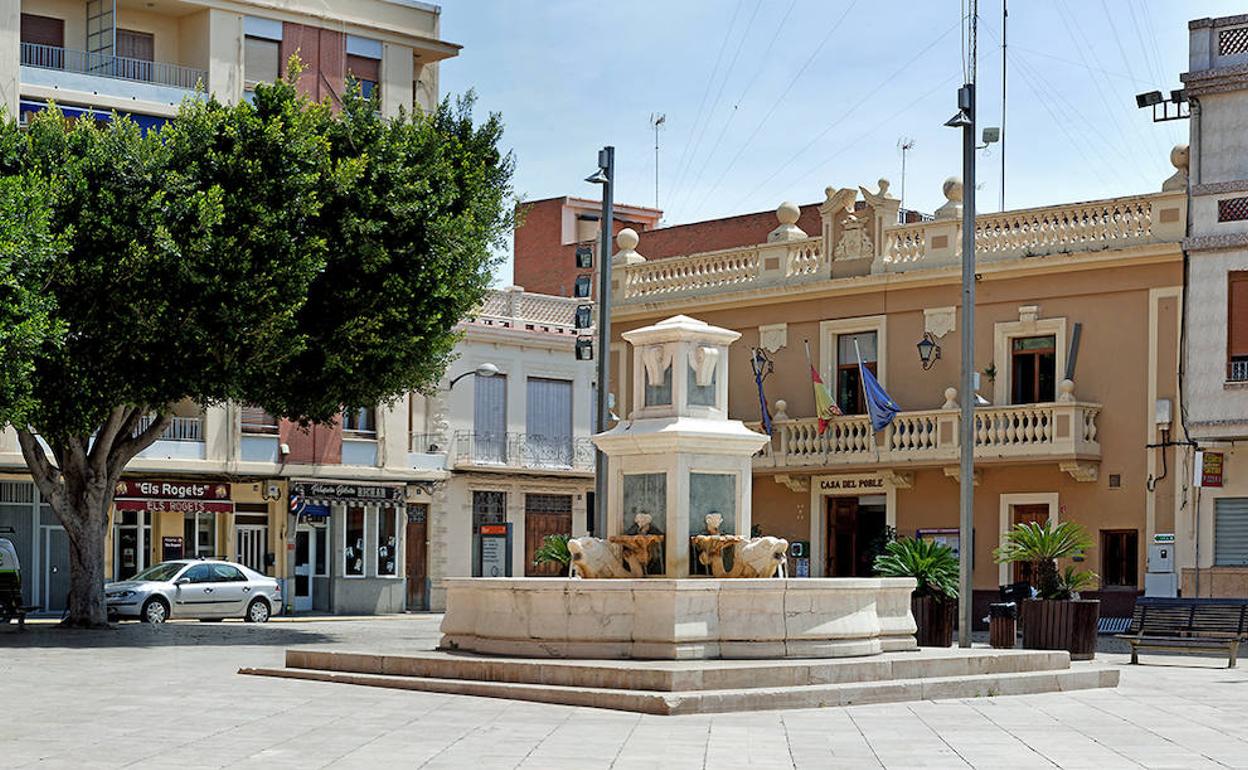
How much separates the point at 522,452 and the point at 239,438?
868cm

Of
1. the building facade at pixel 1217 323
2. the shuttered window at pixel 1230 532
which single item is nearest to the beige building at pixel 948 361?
the building facade at pixel 1217 323

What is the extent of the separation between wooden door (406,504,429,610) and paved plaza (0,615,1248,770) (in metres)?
26.7

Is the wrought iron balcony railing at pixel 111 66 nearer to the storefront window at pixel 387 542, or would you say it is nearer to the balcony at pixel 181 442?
the balcony at pixel 181 442

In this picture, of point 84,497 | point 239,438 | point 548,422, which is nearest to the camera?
point 84,497

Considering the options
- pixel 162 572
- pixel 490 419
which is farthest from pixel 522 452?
pixel 162 572

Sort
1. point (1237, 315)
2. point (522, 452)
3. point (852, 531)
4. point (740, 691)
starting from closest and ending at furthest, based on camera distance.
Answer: point (740, 691) < point (1237, 315) < point (852, 531) < point (522, 452)

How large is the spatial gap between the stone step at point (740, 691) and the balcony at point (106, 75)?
23567mm

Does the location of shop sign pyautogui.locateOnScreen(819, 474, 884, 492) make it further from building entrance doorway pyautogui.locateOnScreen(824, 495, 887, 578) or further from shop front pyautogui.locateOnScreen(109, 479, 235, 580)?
shop front pyautogui.locateOnScreen(109, 479, 235, 580)

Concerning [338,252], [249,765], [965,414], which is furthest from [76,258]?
[249,765]

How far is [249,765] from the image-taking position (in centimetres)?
1236

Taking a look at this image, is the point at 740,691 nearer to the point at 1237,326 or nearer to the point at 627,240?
the point at 1237,326

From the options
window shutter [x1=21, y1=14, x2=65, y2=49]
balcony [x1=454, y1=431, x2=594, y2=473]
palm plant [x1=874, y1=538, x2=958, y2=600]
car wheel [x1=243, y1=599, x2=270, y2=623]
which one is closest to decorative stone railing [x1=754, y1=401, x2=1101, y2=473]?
palm plant [x1=874, y1=538, x2=958, y2=600]

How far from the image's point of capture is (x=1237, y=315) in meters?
32.7

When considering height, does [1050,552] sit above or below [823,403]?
below
